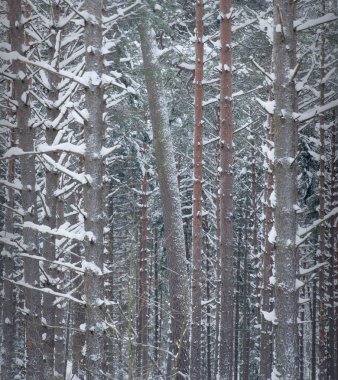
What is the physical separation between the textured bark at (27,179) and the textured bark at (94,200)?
86.7 inches

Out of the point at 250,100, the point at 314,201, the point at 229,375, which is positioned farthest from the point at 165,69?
the point at 314,201

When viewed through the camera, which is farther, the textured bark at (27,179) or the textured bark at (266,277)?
the textured bark at (266,277)

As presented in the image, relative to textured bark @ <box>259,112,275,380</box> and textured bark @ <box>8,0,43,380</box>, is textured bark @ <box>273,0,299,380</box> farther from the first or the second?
textured bark @ <box>259,112,275,380</box>

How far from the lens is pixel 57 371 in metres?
10.4

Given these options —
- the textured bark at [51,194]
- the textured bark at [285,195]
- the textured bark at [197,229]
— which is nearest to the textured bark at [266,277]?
the textured bark at [197,229]

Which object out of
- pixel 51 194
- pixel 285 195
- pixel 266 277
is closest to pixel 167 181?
pixel 51 194

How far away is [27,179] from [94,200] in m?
2.52

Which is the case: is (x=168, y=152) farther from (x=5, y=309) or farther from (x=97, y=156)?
(x=5, y=309)

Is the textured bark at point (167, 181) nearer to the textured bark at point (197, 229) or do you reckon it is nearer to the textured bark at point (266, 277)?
Result: the textured bark at point (197, 229)

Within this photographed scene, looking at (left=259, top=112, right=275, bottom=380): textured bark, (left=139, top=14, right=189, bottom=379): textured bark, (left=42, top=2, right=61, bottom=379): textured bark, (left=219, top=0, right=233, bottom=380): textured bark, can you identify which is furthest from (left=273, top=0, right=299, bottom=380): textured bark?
(left=259, top=112, right=275, bottom=380): textured bark

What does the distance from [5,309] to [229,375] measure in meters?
6.71

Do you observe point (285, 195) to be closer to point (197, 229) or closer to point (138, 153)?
point (197, 229)

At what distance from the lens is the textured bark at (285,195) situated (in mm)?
5145

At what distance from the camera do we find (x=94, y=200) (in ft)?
18.4
